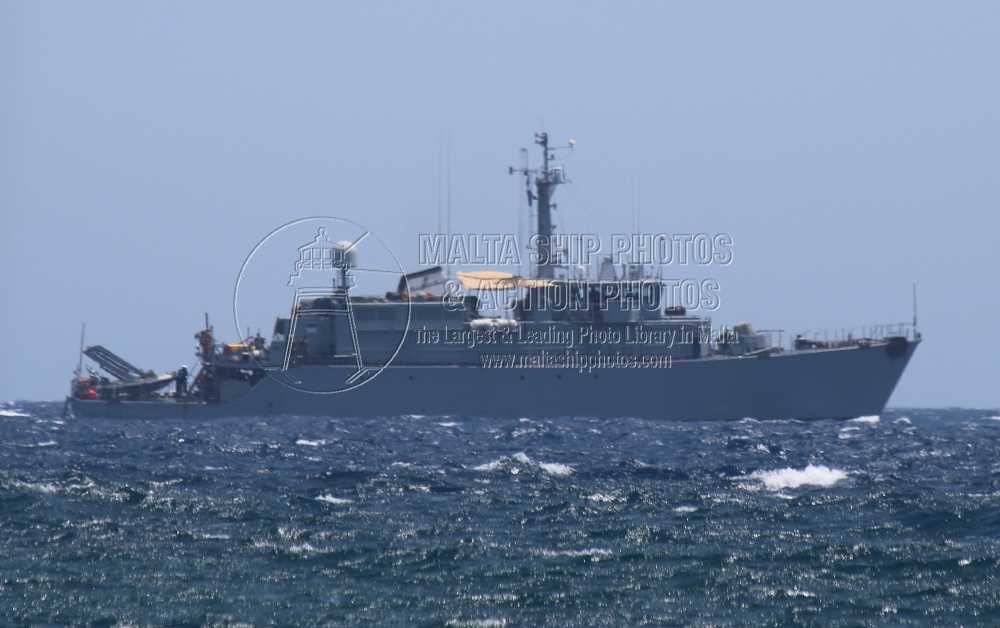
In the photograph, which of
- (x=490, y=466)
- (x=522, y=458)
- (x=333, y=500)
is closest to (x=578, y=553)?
(x=333, y=500)

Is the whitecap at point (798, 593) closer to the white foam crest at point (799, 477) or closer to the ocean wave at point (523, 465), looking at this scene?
the white foam crest at point (799, 477)

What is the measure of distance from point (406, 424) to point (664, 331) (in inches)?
426

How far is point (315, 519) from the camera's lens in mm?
17328

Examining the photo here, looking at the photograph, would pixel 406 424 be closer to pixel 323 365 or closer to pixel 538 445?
pixel 323 365

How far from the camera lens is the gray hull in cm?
4656

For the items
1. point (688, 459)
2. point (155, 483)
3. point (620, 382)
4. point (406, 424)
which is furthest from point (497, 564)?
point (620, 382)

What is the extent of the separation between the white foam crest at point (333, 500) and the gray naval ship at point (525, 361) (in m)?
27.8

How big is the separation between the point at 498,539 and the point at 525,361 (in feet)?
105

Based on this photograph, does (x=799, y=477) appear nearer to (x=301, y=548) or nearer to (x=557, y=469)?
(x=557, y=469)

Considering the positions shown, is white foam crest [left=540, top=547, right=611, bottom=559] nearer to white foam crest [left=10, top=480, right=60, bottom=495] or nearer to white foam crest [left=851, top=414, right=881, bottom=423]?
white foam crest [left=10, top=480, right=60, bottom=495]

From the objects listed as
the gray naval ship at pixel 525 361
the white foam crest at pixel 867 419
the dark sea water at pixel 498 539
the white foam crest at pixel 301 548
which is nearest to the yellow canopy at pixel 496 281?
the gray naval ship at pixel 525 361

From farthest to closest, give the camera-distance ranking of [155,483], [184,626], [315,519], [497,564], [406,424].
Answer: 1. [406,424]
2. [155,483]
3. [315,519]
4. [497,564]
5. [184,626]

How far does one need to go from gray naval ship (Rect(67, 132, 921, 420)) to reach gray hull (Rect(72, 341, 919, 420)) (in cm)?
5

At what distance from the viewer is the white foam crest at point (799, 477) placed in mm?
21219
